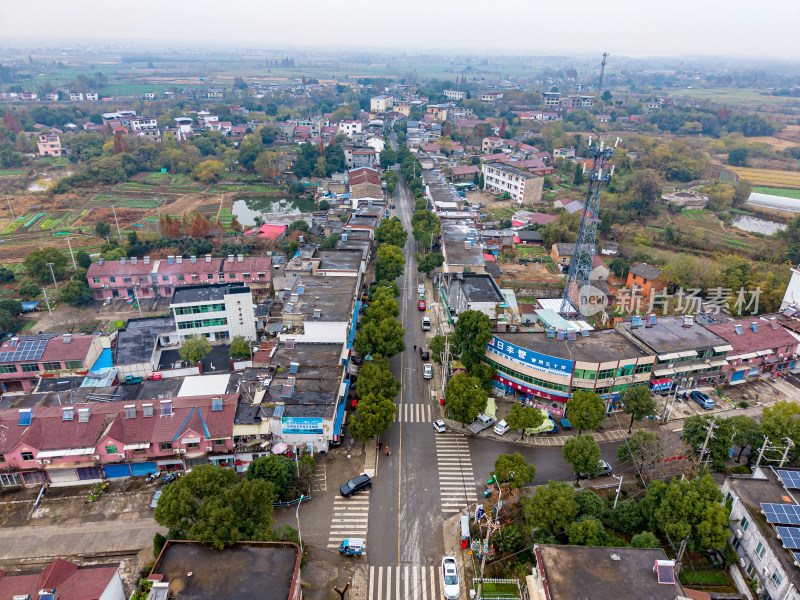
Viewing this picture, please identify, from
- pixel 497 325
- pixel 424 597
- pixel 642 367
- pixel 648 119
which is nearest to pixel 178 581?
pixel 424 597

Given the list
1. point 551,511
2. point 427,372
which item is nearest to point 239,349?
point 427,372

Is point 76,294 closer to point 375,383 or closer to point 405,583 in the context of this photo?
point 375,383

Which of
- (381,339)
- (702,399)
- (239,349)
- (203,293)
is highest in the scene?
(203,293)

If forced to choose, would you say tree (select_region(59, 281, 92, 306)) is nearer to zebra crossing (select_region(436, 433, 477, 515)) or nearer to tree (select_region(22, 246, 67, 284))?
tree (select_region(22, 246, 67, 284))

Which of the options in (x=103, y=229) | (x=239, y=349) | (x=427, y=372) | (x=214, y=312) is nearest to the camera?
(x=239, y=349)

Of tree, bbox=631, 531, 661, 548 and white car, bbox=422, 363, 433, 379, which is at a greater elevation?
tree, bbox=631, 531, 661, 548

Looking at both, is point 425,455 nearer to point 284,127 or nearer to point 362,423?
point 362,423

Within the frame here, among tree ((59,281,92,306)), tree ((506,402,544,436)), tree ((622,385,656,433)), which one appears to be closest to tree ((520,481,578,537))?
tree ((506,402,544,436))
